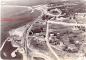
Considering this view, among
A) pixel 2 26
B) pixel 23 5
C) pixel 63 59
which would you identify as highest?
pixel 23 5

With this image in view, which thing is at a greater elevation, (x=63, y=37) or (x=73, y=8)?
(x=73, y=8)

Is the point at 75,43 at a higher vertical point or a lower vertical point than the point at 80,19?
lower

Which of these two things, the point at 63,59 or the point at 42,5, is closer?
the point at 63,59

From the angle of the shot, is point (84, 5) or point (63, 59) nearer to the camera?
point (63, 59)

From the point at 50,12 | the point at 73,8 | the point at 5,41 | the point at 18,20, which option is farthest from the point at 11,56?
the point at 73,8

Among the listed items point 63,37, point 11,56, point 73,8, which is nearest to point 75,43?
point 63,37

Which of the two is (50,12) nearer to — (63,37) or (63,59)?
(63,37)

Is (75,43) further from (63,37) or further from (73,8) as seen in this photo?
(73,8)

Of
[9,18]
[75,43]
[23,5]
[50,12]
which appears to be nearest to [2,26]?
[9,18]
